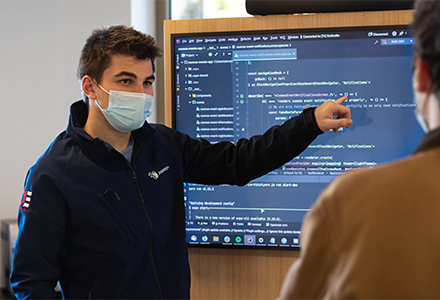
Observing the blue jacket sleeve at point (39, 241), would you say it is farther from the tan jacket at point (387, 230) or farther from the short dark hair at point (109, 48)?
the tan jacket at point (387, 230)

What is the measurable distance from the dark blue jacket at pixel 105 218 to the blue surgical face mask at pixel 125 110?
0.23 feet

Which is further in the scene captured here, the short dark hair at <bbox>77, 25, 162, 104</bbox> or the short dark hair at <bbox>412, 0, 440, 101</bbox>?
the short dark hair at <bbox>77, 25, 162, 104</bbox>

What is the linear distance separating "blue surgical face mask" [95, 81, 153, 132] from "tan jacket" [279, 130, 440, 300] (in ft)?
3.11

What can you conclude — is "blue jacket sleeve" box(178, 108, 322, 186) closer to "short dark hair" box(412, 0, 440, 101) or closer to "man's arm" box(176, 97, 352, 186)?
"man's arm" box(176, 97, 352, 186)

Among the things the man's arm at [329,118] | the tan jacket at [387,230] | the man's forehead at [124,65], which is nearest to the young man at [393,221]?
the tan jacket at [387,230]

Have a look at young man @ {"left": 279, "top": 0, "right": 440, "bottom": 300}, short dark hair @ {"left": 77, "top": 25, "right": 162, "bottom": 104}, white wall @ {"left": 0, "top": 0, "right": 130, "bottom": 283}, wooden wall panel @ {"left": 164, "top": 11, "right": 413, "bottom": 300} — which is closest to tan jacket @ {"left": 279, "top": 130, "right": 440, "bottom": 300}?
young man @ {"left": 279, "top": 0, "right": 440, "bottom": 300}

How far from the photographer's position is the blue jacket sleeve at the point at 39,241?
1.17 m

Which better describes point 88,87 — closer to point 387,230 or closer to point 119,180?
point 119,180

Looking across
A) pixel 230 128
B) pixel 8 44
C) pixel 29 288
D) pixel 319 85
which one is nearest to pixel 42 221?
pixel 29 288

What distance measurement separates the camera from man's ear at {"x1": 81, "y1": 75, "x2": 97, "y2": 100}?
140cm

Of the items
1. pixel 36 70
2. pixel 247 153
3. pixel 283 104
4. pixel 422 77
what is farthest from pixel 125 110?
pixel 36 70

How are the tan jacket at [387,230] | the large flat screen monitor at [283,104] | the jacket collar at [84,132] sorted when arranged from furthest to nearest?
the large flat screen monitor at [283,104] < the jacket collar at [84,132] < the tan jacket at [387,230]

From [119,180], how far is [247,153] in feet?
1.65

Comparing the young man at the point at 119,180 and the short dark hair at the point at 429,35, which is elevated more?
the short dark hair at the point at 429,35
